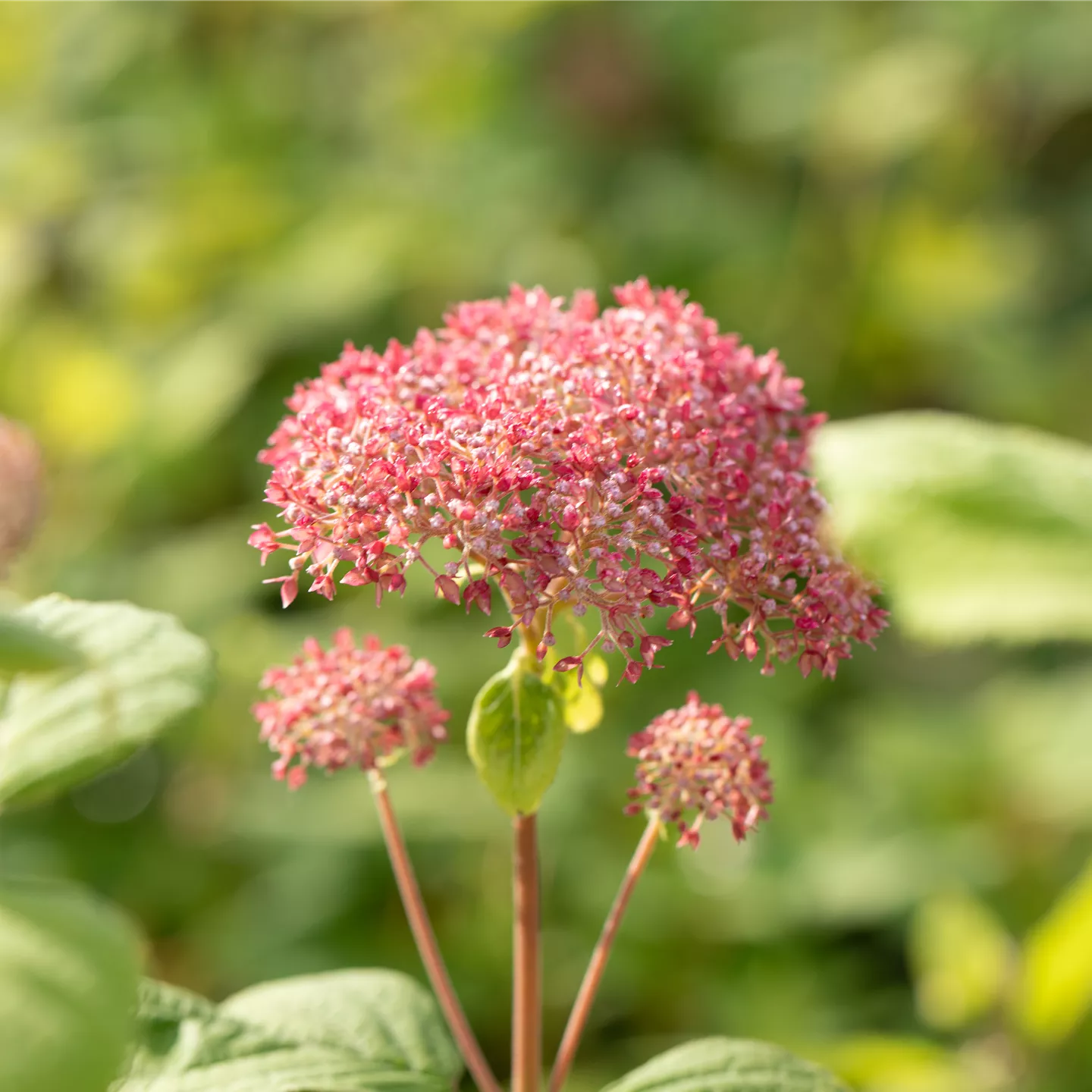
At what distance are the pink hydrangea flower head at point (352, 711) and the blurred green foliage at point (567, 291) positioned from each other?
849 millimetres

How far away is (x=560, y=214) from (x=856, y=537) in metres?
2.89

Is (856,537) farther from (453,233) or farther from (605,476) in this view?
(453,233)

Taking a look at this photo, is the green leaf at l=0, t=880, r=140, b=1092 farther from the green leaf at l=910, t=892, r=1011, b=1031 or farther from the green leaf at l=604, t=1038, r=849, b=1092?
the green leaf at l=910, t=892, r=1011, b=1031

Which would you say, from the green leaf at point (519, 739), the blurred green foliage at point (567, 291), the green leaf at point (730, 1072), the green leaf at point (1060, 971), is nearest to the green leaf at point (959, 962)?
the blurred green foliage at point (567, 291)

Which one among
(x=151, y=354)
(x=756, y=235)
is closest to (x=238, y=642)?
(x=151, y=354)

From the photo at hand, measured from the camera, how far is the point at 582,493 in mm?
801

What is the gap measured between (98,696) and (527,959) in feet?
1.28

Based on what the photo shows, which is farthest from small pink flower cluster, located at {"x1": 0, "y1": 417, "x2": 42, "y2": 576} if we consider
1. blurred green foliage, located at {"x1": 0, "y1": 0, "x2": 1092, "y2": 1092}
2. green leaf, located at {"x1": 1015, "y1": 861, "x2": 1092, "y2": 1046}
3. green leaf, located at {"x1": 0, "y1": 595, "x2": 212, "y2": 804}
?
green leaf, located at {"x1": 1015, "y1": 861, "x2": 1092, "y2": 1046}

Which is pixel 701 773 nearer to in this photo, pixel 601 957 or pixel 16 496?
pixel 601 957

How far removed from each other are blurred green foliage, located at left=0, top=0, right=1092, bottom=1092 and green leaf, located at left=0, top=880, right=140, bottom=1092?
115cm

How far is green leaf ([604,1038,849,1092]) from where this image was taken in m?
0.91

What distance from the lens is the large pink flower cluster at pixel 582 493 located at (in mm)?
800

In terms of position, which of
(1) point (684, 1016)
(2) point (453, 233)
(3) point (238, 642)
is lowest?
(1) point (684, 1016)

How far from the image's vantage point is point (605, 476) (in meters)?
0.81
